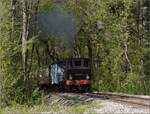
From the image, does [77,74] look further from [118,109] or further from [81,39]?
[118,109]

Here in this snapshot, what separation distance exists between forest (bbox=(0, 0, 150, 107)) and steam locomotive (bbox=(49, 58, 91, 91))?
43.3 inches

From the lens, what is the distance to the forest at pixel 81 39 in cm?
2197

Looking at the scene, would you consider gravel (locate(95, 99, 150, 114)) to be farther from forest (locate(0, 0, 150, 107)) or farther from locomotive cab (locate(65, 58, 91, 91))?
locomotive cab (locate(65, 58, 91, 91))

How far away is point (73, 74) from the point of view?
33375 mm

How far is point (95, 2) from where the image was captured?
34312 mm

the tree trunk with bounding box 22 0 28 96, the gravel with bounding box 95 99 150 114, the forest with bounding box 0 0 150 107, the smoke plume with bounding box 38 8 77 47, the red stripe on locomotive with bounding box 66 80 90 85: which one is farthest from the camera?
the smoke plume with bounding box 38 8 77 47

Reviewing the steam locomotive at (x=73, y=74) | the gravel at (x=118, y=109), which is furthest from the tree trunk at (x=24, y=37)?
the steam locomotive at (x=73, y=74)

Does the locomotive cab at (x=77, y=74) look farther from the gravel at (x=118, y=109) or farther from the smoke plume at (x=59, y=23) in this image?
the gravel at (x=118, y=109)

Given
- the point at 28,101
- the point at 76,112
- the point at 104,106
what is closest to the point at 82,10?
the point at 28,101

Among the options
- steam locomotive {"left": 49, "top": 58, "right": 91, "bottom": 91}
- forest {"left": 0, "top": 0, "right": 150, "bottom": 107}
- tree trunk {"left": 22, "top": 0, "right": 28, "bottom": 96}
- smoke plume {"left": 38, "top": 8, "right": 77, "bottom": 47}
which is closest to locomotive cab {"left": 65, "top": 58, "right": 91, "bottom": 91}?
steam locomotive {"left": 49, "top": 58, "right": 91, "bottom": 91}

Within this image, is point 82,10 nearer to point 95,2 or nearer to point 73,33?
point 95,2

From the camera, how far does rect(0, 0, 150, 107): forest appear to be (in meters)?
22.0

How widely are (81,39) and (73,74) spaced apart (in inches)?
420

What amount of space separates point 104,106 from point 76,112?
2819mm
